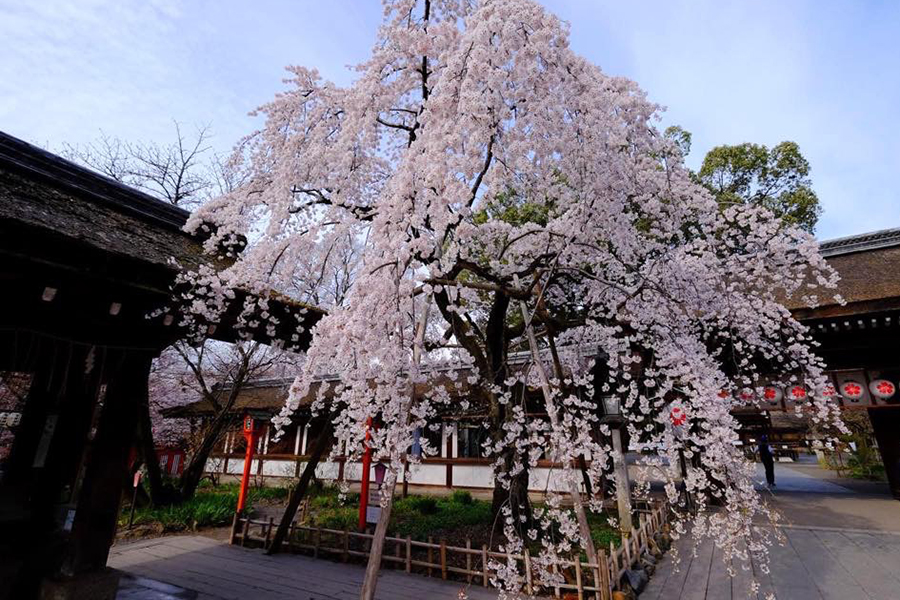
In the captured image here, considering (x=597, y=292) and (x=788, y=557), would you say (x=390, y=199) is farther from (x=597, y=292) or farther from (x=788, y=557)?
(x=788, y=557)

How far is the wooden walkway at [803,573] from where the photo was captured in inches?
214

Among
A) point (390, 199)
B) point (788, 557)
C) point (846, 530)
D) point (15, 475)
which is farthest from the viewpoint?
point (846, 530)

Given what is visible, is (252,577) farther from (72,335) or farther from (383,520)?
(72,335)

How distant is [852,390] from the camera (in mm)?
8852

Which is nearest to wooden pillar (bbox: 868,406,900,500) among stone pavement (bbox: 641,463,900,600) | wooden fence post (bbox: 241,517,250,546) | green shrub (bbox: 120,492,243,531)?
stone pavement (bbox: 641,463,900,600)

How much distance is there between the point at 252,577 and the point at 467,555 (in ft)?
10.7

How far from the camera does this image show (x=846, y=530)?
8.33 meters

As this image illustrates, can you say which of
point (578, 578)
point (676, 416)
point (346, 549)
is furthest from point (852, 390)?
point (346, 549)

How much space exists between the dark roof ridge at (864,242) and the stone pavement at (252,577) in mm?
13005

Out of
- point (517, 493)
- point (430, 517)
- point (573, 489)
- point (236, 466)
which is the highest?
point (573, 489)


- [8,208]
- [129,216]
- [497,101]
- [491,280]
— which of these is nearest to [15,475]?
[129,216]

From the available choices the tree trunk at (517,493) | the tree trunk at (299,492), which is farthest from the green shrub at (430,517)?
the tree trunk at (299,492)

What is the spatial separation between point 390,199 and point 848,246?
45.5 feet

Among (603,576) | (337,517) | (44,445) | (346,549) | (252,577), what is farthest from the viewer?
(337,517)
